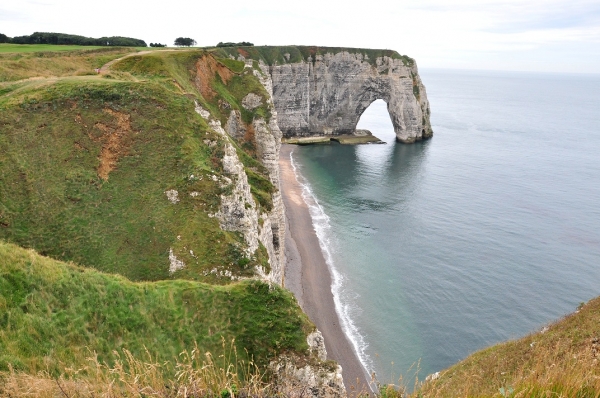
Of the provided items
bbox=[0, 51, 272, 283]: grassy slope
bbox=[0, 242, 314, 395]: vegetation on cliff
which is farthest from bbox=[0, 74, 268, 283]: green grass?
bbox=[0, 242, 314, 395]: vegetation on cliff

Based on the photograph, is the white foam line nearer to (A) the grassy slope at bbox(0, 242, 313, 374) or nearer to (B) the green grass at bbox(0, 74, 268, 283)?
→ (B) the green grass at bbox(0, 74, 268, 283)

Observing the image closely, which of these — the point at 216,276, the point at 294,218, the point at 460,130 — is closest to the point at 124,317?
the point at 216,276

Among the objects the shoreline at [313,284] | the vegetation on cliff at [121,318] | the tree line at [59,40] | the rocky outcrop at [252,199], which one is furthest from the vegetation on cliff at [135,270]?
the tree line at [59,40]

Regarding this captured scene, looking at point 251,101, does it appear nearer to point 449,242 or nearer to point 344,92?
point 449,242

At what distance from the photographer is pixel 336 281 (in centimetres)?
5147

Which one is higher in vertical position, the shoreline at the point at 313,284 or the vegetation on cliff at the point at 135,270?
the vegetation on cliff at the point at 135,270

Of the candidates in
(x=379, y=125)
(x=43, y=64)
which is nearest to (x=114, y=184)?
(x=43, y=64)

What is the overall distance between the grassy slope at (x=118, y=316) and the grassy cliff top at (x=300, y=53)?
339 ft

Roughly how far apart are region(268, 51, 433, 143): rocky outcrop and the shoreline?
178 feet

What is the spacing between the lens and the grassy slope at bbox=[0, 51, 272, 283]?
27719mm

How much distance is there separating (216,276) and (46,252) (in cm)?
1190

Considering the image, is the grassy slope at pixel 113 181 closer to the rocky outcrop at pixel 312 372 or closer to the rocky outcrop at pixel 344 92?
the rocky outcrop at pixel 312 372

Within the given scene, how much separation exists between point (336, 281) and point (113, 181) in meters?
30.4

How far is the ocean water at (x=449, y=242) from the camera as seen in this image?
4288 cm
